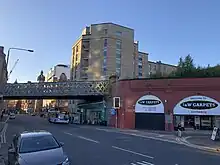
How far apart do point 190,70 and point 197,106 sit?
19989 millimetres

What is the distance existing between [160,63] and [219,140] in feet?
335

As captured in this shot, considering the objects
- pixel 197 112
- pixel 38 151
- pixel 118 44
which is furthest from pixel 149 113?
pixel 118 44

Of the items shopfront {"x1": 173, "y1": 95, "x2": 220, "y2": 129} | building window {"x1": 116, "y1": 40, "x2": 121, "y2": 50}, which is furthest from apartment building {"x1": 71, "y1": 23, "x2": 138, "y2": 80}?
shopfront {"x1": 173, "y1": 95, "x2": 220, "y2": 129}

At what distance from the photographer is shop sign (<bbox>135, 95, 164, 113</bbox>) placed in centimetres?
4334

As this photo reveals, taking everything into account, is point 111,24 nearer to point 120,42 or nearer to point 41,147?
point 120,42

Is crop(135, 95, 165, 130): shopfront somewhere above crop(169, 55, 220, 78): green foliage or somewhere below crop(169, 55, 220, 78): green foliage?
below

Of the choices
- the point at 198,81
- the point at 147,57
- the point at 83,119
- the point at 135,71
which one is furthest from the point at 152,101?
the point at 147,57

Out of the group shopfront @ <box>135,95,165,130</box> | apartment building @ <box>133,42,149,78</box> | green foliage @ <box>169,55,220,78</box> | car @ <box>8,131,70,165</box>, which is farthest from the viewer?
apartment building @ <box>133,42,149,78</box>

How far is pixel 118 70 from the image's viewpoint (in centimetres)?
9056

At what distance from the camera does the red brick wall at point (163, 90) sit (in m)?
40.9

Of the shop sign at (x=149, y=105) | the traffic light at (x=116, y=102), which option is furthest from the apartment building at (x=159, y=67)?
the shop sign at (x=149, y=105)

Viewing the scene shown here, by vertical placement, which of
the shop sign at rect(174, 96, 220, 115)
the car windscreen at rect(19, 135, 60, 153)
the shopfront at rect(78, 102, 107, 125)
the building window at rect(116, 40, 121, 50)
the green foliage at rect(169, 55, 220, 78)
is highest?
the building window at rect(116, 40, 121, 50)

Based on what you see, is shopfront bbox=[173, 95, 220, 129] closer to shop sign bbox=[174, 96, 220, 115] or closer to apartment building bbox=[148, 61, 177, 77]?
shop sign bbox=[174, 96, 220, 115]

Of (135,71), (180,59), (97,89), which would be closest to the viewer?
(97,89)
